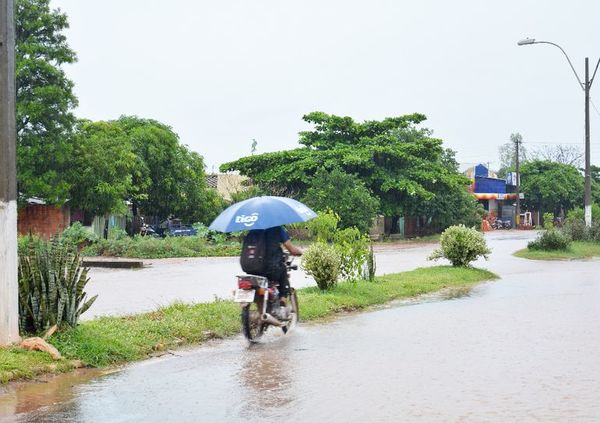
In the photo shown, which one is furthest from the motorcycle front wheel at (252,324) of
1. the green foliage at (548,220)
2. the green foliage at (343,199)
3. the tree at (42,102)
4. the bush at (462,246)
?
the green foliage at (343,199)

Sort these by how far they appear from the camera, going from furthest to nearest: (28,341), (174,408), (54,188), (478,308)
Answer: (54,188) → (478,308) → (28,341) → (174,408)

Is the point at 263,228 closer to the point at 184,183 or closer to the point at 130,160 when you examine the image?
the point at 130,160

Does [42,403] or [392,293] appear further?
[392,293]

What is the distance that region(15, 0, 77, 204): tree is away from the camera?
34.9 metres

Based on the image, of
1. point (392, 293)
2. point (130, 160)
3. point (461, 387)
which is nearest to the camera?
point (461, 387)

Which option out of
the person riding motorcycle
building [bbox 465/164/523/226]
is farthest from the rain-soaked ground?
building [bbox 465/164/523/226]

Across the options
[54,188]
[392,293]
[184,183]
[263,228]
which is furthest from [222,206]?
[263,228]

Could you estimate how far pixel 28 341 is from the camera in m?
8.53

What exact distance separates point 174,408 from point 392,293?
33.5 ft

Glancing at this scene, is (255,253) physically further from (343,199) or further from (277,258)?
(343,199)

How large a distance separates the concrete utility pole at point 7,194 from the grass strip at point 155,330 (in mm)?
386

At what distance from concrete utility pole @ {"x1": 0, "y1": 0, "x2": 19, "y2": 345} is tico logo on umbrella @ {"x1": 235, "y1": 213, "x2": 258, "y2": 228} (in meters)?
2.87

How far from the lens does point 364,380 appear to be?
25.4 ft

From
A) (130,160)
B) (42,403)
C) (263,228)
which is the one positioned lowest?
(42,403)
